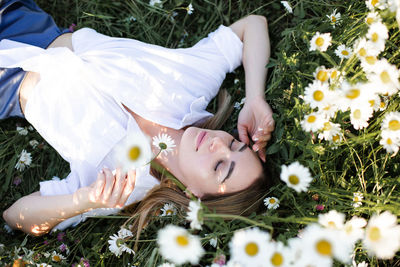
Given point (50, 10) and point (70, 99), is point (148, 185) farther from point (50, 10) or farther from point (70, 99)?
point (50, 10)

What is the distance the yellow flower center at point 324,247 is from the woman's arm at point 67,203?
0.98 meters

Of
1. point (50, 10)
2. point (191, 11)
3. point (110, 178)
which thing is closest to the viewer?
point (110, 178)

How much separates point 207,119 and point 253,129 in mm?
323

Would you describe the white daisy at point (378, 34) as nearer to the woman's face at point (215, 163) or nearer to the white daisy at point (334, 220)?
the white daisy at point (334, 220)

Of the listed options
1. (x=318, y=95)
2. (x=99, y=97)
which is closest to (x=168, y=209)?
(x=99, y=97)

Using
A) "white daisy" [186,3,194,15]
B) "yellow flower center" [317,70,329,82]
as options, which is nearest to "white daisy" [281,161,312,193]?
"yellow flower center" [317,70,329,82]

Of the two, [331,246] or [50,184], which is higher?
[331,246]

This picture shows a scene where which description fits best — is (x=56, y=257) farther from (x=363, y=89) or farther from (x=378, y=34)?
(x=378, y=34)

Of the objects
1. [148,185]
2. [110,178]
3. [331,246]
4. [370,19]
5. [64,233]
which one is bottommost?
[64,233]

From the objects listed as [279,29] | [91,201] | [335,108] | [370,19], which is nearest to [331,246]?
[335,108]

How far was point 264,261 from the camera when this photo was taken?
3.23ft

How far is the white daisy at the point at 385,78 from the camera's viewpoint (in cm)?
117

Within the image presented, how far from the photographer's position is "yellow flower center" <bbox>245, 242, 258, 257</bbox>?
1.01m

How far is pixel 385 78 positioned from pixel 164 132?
3.96 ft
